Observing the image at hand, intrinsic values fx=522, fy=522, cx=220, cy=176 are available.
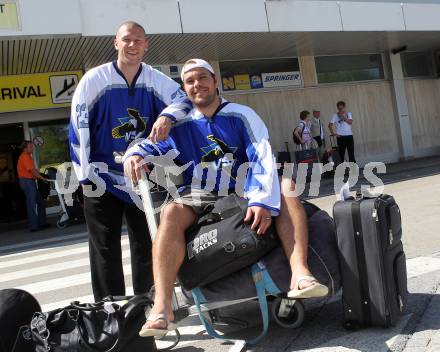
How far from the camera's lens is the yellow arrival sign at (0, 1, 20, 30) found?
9523 mm

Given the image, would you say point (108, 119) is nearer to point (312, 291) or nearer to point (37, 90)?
point (312, 291)

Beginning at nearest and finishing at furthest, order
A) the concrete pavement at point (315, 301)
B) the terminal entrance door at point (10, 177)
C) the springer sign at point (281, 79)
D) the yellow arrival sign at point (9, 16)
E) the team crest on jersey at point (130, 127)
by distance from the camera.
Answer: the concrete pavement at point (315, 301)
the team crest on jersey at point (130, 127)
the yellow arrival sign at point (9, 16)
the terminal entrance door at point (10, 177)
the springer sign at point (281, 79)

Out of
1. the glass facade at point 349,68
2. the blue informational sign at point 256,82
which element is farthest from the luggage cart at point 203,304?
the glass facade at point 349,68

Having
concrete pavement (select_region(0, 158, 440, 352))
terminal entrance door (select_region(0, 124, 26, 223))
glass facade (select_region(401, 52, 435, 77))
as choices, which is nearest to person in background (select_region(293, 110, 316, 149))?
concrete pavement (select_region(0, 158, 440, 352))

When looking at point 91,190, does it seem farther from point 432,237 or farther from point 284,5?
point 284,5

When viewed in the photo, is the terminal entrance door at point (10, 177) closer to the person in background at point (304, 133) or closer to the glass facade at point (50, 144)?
the glass facade at point (50, 144)

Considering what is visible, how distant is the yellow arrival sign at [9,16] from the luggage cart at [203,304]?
763 cm

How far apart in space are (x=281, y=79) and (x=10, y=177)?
26.9 ft

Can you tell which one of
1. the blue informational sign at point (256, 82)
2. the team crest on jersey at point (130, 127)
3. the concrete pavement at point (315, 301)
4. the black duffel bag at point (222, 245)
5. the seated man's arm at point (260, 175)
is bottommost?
the concrete pavement at point (315, 301)

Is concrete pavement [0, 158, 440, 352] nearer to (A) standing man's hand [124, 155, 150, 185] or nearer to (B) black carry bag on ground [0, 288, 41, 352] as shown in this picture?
(B) black carry bag on ground [0, 288, 41, 352]

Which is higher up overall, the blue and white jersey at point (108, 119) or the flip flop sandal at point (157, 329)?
the blue and white jersey at point (108, 119)

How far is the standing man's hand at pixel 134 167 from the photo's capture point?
116 inches

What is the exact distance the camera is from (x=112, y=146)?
3.28m

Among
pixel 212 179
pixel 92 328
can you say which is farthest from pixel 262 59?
pixel 92 328
